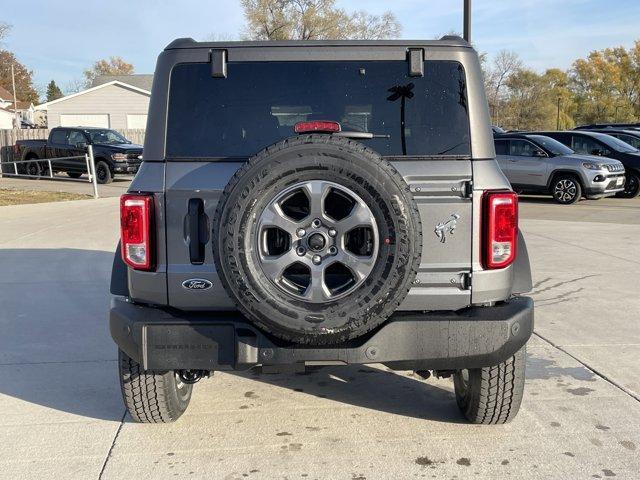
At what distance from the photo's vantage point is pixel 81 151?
2217 cm

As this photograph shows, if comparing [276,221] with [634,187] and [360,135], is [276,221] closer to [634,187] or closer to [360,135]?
[360,135]

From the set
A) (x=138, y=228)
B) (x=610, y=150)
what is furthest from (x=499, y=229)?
(x=610, y=150)

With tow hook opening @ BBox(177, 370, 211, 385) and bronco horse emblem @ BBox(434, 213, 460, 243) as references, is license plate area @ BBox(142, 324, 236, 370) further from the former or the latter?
bronco horse emblem @ BBox(434, 213, 460, 243)

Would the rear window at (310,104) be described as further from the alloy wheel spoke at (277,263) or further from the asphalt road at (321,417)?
the asphalt road at (321,417)

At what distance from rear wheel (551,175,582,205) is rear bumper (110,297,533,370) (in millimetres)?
13840

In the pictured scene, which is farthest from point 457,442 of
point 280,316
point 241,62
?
point 241,62

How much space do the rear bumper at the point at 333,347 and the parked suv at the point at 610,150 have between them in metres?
16.0

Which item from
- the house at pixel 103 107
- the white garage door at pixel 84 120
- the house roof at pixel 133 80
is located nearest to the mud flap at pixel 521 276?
the house at pixel 103 107

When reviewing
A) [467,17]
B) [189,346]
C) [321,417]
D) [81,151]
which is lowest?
[321,417]

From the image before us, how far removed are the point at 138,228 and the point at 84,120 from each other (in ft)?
138

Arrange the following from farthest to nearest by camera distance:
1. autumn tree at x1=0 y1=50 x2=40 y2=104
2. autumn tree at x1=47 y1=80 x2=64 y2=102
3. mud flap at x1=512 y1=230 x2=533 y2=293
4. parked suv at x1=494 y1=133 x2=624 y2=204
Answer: autumn tree at x1=47 y1=80 x2=64 y2=102 < autumn tree at x1=0 y1=50 x2=40 y2=104 < parked suv at x1=494 y1=133 x2=624 y2=204 < mud flap at x1=512 y1=230 x2=533 y2=293

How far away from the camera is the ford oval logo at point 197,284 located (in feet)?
10.8

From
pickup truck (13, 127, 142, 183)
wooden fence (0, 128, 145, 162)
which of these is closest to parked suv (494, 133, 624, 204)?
pickup truck (13, 127, 142, 183)

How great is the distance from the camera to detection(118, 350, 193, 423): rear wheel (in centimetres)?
371
